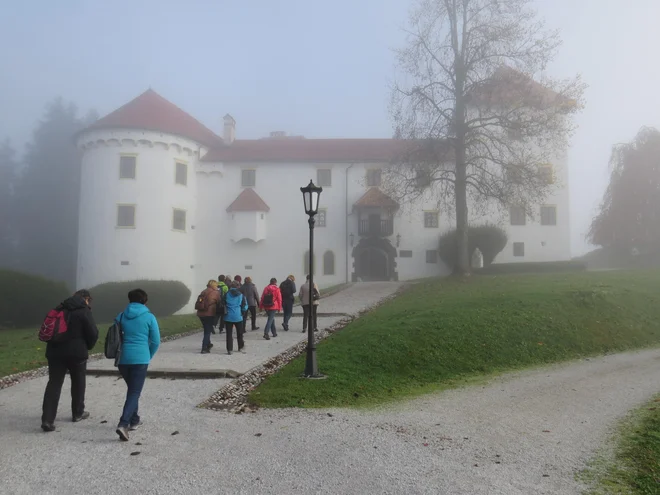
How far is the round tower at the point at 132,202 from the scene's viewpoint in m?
36.1

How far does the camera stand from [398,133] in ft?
91.7

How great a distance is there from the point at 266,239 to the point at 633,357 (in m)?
28.4

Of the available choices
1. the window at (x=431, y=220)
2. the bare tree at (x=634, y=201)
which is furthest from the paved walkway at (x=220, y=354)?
the bare tree at (x=634, y=201)

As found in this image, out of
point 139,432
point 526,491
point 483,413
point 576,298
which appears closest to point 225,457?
point 139,432

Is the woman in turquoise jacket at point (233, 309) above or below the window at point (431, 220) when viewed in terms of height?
below

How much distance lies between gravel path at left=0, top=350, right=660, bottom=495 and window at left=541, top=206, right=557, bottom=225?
103ft

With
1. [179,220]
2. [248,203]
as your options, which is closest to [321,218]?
[248,203]

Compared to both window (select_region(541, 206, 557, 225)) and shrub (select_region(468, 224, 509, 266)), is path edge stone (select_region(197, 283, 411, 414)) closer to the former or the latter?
shrub (select_region(468, 224, 509, 266))

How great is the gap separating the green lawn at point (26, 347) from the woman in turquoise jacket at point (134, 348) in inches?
244

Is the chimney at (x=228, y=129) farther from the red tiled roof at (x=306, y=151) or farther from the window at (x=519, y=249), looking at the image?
the window at (x=519, y=249)

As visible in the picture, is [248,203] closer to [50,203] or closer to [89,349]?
[50,203]

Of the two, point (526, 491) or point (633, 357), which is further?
point (633, 357)

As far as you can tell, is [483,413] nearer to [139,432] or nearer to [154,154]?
[139,432]

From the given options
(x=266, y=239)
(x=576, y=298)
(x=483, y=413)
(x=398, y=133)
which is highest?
(x=398, y=133)
